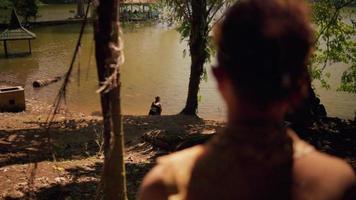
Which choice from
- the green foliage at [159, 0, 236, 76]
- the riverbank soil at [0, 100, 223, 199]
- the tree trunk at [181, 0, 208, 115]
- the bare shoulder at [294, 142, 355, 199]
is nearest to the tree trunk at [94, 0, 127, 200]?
the riverbank soil at [0, 100, 223, 199]

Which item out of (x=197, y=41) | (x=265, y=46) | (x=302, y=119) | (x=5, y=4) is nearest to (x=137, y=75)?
(x=197, y=41)

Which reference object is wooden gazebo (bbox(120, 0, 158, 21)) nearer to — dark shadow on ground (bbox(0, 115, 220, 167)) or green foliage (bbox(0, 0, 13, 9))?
dark shadow on ground (bbox(0, 115, 220, 167))

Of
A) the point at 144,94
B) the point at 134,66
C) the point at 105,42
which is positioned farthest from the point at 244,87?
the point at 134,66

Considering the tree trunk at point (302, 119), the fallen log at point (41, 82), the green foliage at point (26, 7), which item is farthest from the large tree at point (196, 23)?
the green foliage at point (26, 7)

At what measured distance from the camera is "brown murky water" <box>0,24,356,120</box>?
19.4m

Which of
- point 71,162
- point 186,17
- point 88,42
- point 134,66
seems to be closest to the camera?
point 71,162

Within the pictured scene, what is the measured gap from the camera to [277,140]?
4.12ft

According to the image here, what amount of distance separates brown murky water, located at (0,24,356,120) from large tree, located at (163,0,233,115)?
11.3 feet

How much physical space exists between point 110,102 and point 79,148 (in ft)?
22.1

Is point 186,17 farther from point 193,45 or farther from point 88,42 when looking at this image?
point 88,42

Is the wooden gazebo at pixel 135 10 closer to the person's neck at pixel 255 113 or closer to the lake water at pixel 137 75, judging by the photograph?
the lake water at pixel 137 75

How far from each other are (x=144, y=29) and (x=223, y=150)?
37.8 metres

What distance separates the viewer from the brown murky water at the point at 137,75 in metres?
19.4

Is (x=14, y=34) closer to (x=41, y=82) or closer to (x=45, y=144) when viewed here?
(x=41, y=82)
